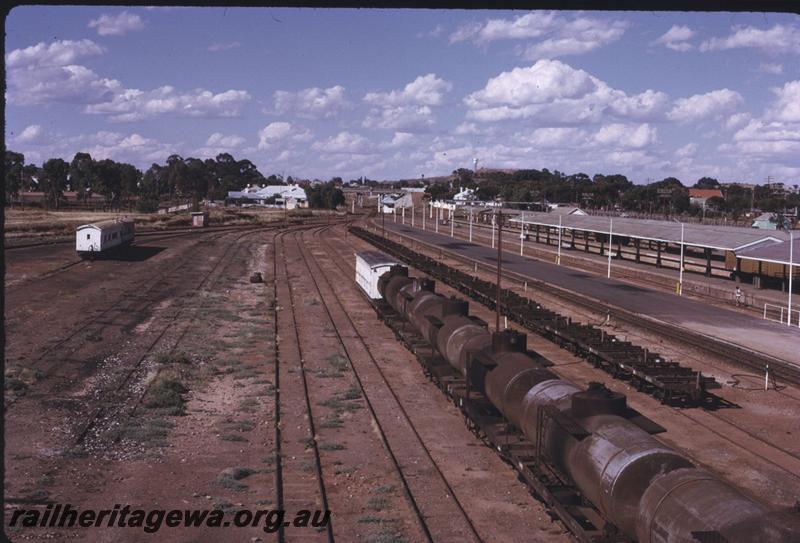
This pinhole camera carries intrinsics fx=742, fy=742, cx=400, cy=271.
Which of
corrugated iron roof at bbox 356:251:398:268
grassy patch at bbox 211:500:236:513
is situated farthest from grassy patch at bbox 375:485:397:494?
corrugated iron roof at bbox 356:251:398:268

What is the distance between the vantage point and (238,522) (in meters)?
16.3

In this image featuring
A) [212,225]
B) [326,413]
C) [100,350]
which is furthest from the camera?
[212,225]

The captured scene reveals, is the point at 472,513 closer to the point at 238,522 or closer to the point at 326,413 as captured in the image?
the point at 238,522

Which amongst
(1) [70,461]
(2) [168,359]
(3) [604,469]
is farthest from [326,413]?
(3) [604,469]

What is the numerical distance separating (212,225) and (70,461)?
13094cm

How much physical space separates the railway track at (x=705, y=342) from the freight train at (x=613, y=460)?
53.2ft

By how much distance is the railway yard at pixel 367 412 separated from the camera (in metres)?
16.2

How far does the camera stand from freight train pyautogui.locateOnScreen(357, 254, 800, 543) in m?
9.69

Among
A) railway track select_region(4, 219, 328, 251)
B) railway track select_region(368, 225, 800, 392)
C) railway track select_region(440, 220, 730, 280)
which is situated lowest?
railway track select_region(368, 225, 800, 392)

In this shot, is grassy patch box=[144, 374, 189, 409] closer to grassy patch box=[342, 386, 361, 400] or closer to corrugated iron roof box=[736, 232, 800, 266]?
grassy patch box=[342, 386, 361, 400]

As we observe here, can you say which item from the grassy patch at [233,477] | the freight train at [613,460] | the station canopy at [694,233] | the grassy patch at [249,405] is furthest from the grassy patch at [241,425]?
the station canopy at [694,233]

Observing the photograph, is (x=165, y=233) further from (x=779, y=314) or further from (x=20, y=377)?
(x=779, y=314)

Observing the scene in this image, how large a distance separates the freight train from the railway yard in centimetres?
8

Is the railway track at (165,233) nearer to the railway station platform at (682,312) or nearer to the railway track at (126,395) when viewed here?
the railway track at (126,395)
